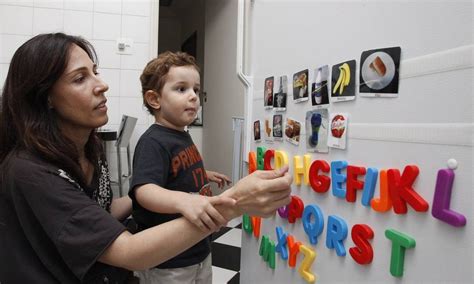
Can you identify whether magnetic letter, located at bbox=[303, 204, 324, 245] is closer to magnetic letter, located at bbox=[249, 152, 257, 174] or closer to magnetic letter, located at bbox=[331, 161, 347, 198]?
magnetic letter, located at bbox=[331, 161, 347, 198]

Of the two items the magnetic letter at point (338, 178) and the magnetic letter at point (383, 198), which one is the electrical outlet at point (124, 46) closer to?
the magnetic letter at point (338, 178)

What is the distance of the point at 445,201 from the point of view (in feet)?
1.80

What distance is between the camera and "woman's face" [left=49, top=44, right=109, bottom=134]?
0.68m

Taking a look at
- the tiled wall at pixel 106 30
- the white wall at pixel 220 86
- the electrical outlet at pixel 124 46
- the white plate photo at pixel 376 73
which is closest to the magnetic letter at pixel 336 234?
the white plate photo at pixel 376 73

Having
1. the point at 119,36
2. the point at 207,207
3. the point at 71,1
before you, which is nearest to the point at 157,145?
the point at 207,207

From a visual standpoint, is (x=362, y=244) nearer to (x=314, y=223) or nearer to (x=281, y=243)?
(x=314, y=223)

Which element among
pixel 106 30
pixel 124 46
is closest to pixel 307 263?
pixel 124 46

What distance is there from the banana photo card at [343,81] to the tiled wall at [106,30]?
1833mm

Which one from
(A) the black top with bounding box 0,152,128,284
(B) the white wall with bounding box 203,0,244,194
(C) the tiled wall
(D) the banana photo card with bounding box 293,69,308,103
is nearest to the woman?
(A) the black top with bounding box 0,152,128,284

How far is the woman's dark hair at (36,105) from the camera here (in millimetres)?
640

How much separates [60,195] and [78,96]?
0.23 meters

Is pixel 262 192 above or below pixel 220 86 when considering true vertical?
below

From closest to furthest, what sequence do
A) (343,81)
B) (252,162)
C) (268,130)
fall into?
1. (343,81)
2. (268,130)
3. (252,162)

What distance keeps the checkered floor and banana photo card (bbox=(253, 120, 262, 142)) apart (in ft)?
2.75
